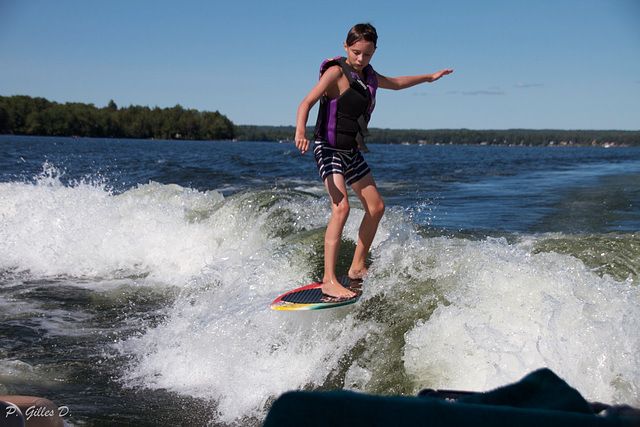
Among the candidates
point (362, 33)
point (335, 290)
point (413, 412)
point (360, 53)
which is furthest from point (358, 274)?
point (413, 412)

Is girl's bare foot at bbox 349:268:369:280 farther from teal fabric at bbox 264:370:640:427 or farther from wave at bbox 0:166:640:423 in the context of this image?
teal fabric at bbox 264:370:640:427

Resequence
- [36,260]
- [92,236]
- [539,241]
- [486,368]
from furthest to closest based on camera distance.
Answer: [92,236] → [36,260] → [539,241] → [486,368]

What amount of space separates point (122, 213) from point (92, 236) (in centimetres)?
104

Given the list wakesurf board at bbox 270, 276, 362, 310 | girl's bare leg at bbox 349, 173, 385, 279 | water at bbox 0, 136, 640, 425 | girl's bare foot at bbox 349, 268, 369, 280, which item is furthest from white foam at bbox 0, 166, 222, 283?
girl's bare leg at bbox 349, 173, 385, 279

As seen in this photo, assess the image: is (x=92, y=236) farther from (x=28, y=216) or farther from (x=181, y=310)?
(x=181, y=310)

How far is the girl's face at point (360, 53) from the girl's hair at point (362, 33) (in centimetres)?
2

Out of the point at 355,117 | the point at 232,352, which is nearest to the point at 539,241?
the point at 355,117

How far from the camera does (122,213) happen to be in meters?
9.94

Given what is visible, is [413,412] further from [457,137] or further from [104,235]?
[457,137]

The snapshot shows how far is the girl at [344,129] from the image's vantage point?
436cm

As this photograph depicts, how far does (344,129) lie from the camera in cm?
457

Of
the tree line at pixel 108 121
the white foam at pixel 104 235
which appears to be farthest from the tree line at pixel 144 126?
the white foam at pixel 104 235

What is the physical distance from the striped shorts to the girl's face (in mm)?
731

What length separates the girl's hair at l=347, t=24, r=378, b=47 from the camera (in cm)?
428
